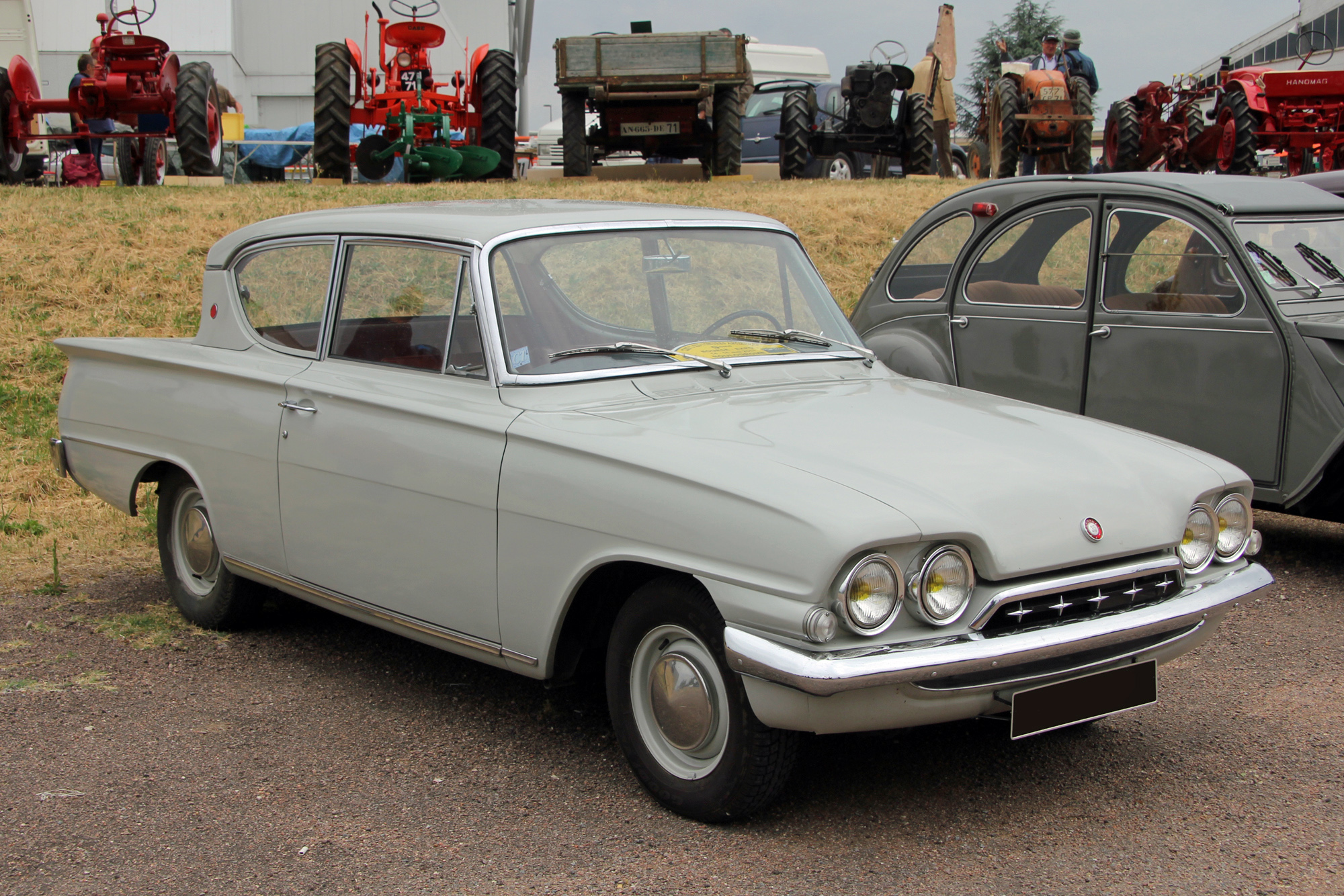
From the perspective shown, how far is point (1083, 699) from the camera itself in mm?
3055

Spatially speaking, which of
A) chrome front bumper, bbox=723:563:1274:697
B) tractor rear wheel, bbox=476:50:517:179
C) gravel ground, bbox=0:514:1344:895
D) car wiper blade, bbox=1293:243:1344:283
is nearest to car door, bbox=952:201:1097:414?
car wiper blade, bbox=1293:243:1344:283

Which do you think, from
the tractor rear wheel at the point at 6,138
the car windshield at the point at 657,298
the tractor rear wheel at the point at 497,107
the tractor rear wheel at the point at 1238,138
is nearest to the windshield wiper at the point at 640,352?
the car windshield at the point at 657,298

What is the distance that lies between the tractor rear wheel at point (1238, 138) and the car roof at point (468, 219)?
13.9m

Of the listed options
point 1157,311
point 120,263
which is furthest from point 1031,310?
point 120,263

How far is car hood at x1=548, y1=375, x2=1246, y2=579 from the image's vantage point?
2.88m

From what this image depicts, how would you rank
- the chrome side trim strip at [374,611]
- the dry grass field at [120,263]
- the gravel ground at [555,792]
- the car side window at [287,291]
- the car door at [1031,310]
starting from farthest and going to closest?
1. the dry grass field at [120,263]
2. the car door at [1031,310]
3. the car side window at [287,291]
4. the chrome side trim strip at [374,611]
5. the gravel ground at [555,792]

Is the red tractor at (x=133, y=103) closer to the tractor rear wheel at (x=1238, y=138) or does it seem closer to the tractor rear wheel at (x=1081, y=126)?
the tractor rear wheel at (x=1081, y=126)

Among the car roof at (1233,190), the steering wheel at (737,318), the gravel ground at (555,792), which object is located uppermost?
the car roof at (1233,190)

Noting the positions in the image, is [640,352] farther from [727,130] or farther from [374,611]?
[727,130]

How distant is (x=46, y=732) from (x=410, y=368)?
1534 millimetres

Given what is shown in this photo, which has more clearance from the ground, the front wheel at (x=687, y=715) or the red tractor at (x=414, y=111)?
the red tractor at (x=414, y=111)

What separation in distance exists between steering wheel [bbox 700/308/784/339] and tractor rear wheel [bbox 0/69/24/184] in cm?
1232

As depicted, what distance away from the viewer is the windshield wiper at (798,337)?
4.08 meters

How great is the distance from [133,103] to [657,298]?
11403mm
